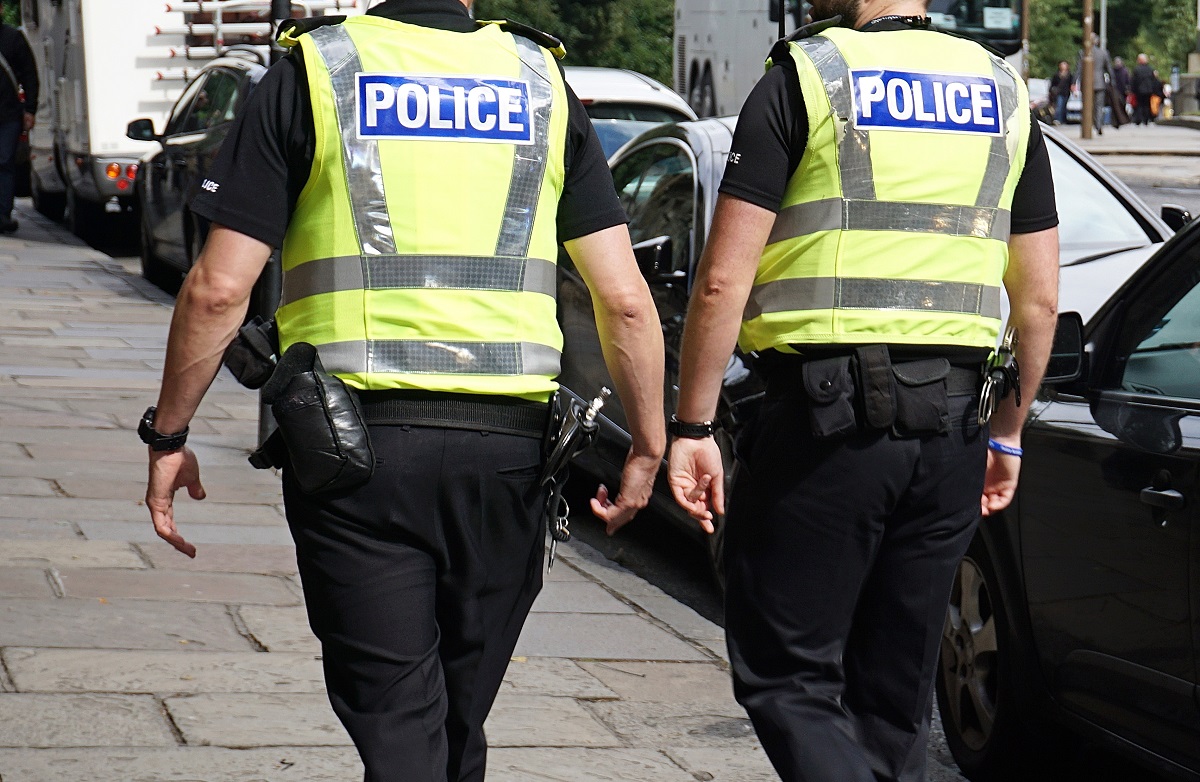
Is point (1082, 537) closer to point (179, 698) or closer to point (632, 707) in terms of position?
point (632, 707)

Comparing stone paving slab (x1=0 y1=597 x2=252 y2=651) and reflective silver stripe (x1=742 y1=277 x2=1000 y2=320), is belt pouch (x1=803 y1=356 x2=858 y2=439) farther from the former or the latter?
stone paving slab (x1=0 y1=597 x2=252 y2=651)

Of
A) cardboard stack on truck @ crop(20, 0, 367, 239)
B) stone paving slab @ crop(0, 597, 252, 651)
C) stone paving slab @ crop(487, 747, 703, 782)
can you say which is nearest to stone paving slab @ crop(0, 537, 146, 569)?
stone paving slab @ crop(0, 597, 252, 651)

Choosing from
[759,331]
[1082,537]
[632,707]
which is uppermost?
[759,331]

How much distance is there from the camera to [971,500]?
3193mm

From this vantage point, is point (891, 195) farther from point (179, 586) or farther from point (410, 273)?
point (179, 586)

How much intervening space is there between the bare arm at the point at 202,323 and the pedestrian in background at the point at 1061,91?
42.4 meters

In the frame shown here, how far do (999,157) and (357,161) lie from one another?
3.80 feet

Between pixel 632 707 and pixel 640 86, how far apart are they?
29.0ft

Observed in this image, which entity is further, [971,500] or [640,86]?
[640,86]

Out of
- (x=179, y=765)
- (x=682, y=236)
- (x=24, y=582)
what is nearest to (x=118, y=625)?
(x=24, y=582)

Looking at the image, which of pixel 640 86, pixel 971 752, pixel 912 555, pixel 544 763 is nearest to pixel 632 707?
pixel 544 763

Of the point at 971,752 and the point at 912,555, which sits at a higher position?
the point at 912,555

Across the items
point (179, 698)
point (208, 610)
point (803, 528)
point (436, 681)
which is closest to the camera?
point (436, 681)

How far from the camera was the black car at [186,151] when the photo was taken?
1230cm
